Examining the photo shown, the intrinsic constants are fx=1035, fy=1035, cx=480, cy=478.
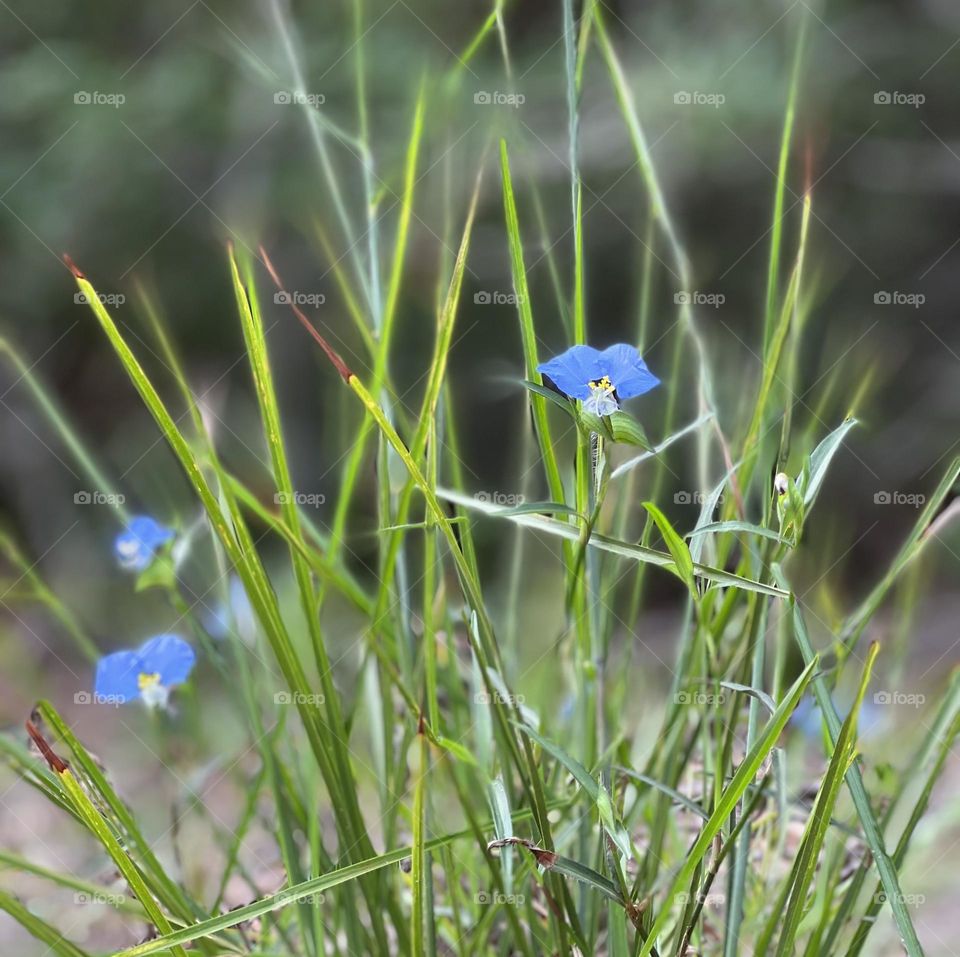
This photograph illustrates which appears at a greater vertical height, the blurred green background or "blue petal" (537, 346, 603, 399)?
the blurred green background

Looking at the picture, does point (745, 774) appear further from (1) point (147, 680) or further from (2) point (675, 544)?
(1) point (147, 680)

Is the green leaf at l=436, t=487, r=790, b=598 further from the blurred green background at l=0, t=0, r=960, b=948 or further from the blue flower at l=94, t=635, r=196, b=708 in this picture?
the blurred green background at l=0, t=0, r=960, b=948

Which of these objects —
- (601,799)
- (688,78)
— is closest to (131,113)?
(688,78)

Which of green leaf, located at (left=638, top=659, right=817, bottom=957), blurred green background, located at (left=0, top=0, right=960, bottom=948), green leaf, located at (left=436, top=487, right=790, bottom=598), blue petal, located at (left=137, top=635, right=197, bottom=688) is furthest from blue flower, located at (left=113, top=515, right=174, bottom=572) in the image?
blurred green background, located at (left=0, top=0, right=960, bottom=948)

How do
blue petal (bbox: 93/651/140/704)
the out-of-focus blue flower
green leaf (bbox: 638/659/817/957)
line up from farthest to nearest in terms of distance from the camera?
1. the out-of-focus blue flower
2. blue petal (bbox: 93/651/140/704)
3. green leaf (bbox: 638/659/817/957)

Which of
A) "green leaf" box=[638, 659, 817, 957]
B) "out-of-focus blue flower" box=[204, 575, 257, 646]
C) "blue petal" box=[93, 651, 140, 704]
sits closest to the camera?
"green leaf" box=[638, 659, 817, 957]

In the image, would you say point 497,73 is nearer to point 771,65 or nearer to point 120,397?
point 771,65

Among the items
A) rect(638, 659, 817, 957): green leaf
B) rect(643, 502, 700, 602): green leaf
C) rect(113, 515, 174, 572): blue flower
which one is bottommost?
rect(638, 659, 817, 957): green leaf
